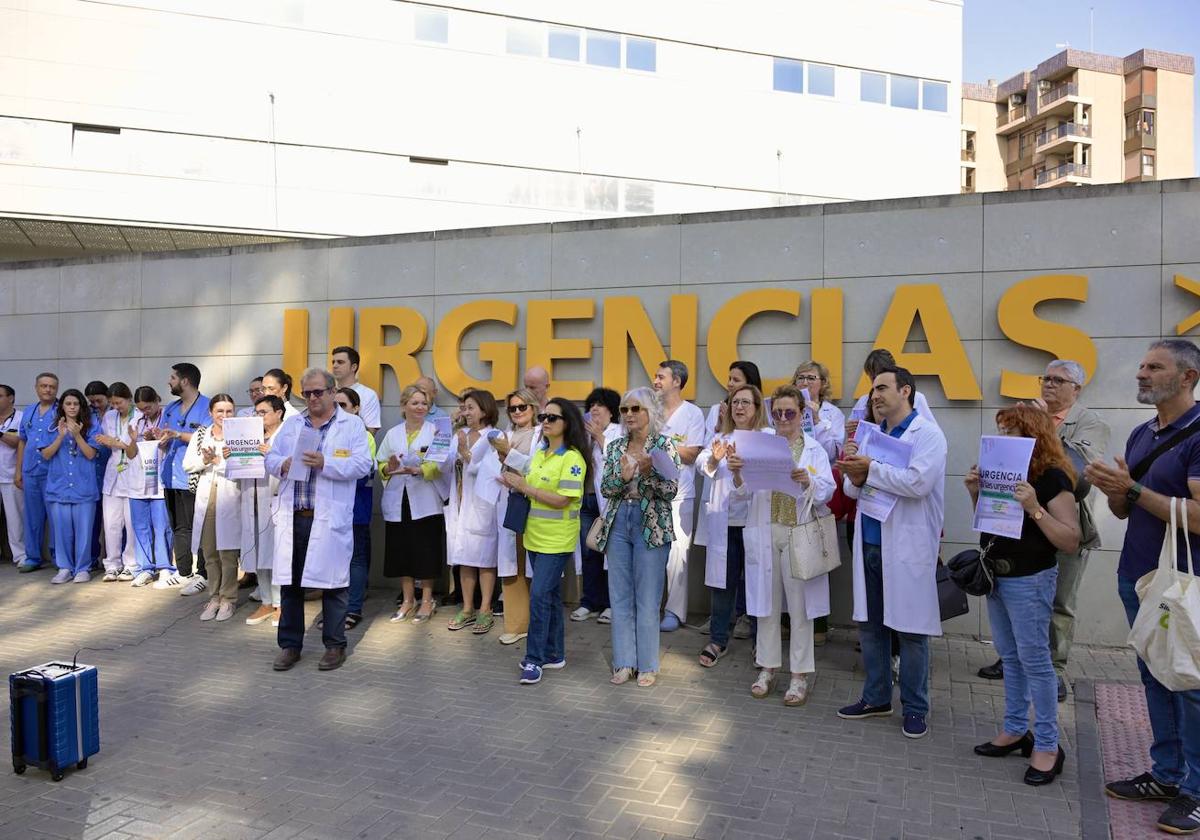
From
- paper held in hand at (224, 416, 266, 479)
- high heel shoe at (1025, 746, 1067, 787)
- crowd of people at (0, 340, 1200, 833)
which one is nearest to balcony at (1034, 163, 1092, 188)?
crowd of people at (0, 340, 1200, 833)

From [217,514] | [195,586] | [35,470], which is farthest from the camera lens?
[35,470]

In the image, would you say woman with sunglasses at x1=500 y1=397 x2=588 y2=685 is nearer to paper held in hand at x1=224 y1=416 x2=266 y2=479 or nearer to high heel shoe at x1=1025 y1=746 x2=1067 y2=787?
paper held in hand at x1=224 y1=416 x2=266 y2=479

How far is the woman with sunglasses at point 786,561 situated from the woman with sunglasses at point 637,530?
55cm

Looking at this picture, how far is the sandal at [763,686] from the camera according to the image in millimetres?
5664

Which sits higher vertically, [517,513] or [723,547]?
[517,513]

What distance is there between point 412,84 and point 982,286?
2112 centimetres

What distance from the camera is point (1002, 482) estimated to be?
14.3 feet

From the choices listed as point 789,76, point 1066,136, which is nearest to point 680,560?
point 789,76

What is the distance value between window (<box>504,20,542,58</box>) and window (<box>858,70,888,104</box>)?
35.2 ft

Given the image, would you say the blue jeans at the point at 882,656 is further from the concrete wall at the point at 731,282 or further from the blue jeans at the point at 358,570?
the blue jeans at the point at 358,570

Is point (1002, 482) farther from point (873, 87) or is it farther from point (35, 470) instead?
point (873, 87)

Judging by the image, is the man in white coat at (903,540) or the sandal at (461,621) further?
the sandal at (461,621)

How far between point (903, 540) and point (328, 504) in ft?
13.0

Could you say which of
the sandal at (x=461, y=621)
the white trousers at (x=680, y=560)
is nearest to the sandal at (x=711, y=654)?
the white trousers at (x=680, y=560)
